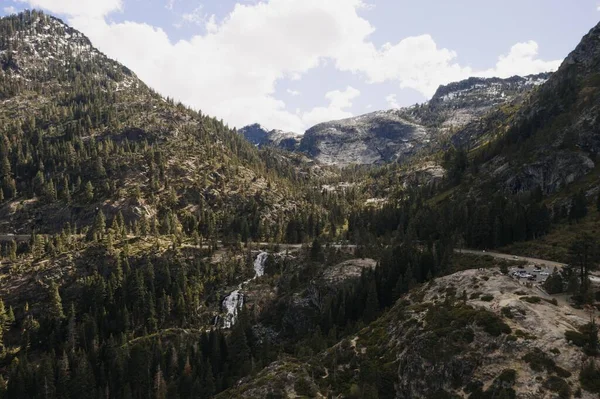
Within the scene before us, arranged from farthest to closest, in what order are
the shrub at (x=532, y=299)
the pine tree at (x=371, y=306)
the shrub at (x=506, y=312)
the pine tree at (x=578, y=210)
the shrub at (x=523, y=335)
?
the pine tree at (x=578, y=210)
the pine tree at (x=371, y=306)
the shrub at (x=532, y=299)
the shrub at (x=506, y=312)
the shrub at (x=523, y=335)

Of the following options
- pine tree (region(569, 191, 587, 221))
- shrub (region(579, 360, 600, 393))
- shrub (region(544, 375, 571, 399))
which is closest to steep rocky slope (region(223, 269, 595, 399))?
shrub (region(544, 375, 571, 399))

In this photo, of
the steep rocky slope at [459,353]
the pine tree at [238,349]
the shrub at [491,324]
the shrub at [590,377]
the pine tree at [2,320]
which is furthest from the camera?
the pine tree at [2,320]

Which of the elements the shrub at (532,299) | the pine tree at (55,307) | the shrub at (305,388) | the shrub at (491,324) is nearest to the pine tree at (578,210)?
the shrub at (532,299)

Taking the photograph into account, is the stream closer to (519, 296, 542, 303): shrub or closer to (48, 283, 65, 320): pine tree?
(48, 283, 65, 320): pine tree

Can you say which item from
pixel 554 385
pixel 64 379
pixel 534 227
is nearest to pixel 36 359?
pixel 64 379

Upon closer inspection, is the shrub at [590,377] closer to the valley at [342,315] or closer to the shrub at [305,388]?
the valley at [342,315]

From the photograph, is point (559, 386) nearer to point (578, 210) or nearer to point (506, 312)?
point (506, 312)

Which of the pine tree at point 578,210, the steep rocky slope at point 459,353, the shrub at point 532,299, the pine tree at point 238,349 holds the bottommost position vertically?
the pine tree at point 238,349

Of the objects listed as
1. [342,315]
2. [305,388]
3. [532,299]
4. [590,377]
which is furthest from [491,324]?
[342,315]

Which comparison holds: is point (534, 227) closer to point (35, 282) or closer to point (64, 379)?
point (64, 379)

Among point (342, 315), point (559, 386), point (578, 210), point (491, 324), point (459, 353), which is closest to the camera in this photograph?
point (559, 386)

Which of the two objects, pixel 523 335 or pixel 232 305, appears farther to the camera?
pixel 232 305
